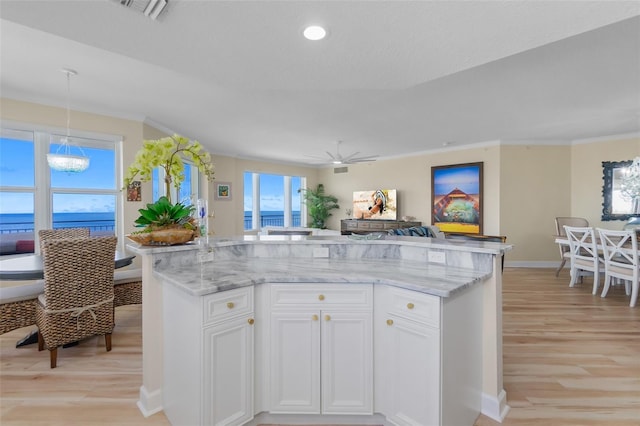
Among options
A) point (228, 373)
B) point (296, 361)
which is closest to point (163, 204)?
point (228, 373)

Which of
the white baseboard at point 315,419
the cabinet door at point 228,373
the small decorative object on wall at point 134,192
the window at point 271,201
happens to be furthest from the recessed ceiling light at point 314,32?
the window at point 271,201

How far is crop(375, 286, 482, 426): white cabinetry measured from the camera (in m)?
1.54

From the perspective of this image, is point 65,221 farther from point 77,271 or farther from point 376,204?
point 376,204

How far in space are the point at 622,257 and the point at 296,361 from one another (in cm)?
497

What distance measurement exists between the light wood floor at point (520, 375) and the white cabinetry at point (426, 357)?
40 cm

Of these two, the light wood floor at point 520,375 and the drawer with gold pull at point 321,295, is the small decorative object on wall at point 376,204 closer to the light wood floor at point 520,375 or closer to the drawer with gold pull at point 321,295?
the light wood floor at point 520,375

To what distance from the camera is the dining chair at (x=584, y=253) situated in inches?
171

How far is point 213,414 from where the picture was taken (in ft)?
5.25

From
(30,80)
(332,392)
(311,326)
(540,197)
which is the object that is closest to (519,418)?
(332,392)

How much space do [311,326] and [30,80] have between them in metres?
3.92

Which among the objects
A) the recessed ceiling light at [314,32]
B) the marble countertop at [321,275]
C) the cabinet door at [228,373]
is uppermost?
the recessed ceiling light at [314,32]

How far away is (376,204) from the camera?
26.8 feet

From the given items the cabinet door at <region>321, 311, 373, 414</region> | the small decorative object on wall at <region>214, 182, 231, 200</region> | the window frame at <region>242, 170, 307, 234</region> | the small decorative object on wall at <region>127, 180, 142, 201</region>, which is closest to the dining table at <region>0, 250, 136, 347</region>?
the small decorative object on wall at <region>127, 180, 142, 201</region>

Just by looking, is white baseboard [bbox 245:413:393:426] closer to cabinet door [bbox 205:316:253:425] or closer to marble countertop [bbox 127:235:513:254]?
cabinet door [bbox 205:316:253:425]
